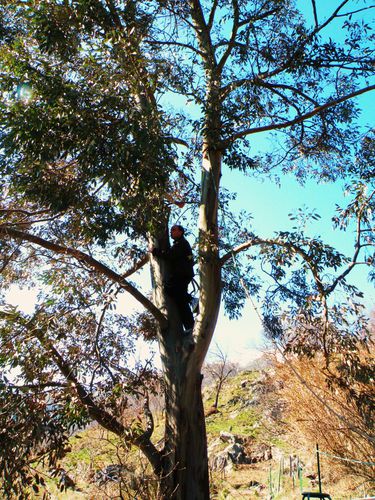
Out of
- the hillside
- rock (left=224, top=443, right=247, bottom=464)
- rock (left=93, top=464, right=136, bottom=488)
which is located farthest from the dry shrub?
rock (left=224, top=443, right=247, bottom=464)

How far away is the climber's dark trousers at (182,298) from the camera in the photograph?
5.16 metres

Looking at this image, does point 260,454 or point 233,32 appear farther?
point 260,454

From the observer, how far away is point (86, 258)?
14.7ft

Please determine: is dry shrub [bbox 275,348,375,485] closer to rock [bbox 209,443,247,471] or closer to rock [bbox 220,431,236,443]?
rock [bbox 209,443,247,471]

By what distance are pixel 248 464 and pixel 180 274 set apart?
7.77 metres

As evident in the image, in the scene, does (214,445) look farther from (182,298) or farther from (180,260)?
(180,260)

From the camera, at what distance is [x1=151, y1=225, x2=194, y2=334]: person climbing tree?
516 cm

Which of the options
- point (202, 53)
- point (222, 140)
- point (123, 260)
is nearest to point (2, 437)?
point (123, 260)

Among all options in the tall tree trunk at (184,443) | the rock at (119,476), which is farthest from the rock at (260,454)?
the tall tree trunk at (184,443)

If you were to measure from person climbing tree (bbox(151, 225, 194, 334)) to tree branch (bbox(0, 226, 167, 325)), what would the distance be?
327 millimetres

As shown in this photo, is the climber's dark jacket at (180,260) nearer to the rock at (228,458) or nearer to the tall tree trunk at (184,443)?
the tall tree trunk at (184,443)

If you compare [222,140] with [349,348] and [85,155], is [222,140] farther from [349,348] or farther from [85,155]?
[349,348]

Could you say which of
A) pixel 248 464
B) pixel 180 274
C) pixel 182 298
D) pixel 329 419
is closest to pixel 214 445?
pixel 248 464

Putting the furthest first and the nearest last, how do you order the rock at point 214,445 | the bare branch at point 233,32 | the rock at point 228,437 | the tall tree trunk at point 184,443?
the rock at point 228,437
the rock at point 214,445
the bare branch at point 233,32
the tall tree trunk at point 184,443
